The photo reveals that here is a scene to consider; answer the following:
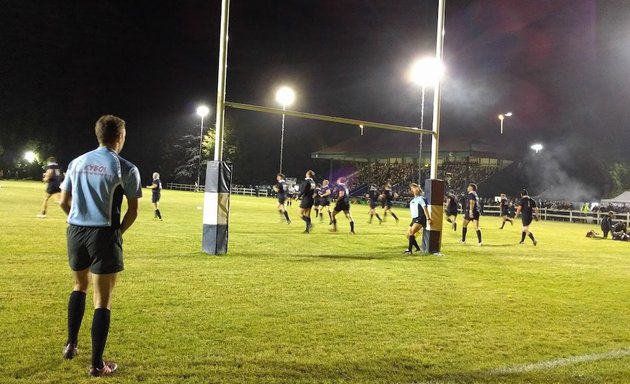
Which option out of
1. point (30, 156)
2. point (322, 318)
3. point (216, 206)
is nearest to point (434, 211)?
point (216, 206)

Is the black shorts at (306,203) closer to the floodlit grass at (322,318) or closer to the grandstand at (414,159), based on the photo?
the floodlit grass at (322,318)

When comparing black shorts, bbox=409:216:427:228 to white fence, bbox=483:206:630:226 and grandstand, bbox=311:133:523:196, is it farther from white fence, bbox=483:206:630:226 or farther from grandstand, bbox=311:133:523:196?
grandstand, bbox=311:133:523:196

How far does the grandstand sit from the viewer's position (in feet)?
148

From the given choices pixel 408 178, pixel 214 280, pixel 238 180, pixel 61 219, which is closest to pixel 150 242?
pixel 214 280

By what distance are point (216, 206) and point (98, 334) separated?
7.58 m

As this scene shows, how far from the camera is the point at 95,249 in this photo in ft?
14.5

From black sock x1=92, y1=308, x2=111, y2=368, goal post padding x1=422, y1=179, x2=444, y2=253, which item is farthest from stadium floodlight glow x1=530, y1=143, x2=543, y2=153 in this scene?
black sock x1=92, y1=308, x2=111, y2=368

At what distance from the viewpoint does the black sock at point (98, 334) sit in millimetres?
4395

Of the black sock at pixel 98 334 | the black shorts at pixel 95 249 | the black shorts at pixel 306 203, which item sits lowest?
the black sock at pixel 98 334

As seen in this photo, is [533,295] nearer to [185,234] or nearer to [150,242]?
[150,242]

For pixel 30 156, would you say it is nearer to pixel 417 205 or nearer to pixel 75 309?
pixel 417 205

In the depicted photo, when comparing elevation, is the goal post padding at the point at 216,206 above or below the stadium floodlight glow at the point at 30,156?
below

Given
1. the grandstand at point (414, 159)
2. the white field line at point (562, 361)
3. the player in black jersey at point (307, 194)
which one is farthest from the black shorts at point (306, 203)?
the grandstand at point (414, 159)

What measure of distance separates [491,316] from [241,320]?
347 centimetres
